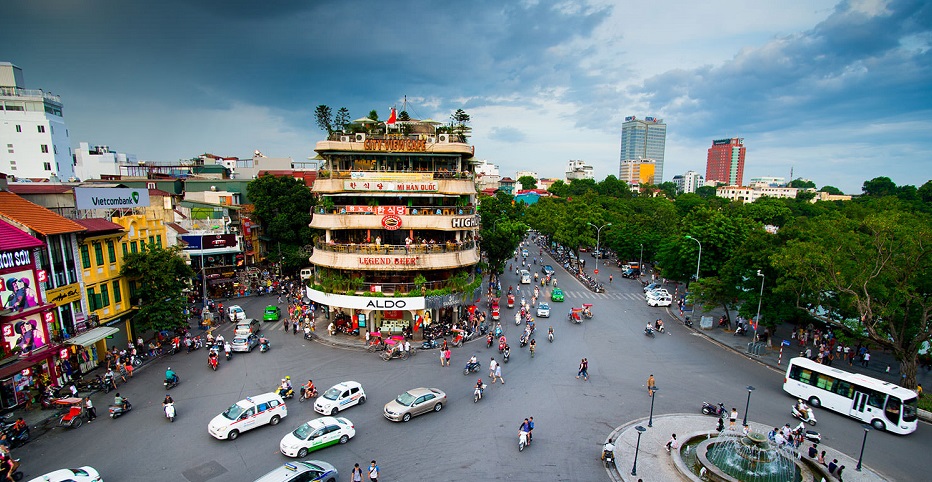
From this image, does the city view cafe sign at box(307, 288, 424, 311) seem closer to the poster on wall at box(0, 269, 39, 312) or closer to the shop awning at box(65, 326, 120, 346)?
the shop awning at box(65, 326, 120, 346)

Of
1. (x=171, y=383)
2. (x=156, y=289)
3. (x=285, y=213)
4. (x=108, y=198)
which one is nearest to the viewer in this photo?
(x=171, y=383)

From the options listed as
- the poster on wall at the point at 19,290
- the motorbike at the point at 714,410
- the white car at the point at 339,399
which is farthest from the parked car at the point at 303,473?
the motorbike at the point at 714,410

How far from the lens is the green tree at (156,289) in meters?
28.9

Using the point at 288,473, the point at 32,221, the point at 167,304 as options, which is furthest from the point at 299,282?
the point at 288,473

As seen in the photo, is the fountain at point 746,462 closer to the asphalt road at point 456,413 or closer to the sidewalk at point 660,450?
the sidewalk at point 660,450

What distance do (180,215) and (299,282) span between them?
14.2 metres

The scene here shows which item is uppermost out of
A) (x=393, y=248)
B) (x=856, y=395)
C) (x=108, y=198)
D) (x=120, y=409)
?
(x=108, y=198)

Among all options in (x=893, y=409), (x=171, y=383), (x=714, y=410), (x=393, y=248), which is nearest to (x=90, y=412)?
(x=171, y=383)

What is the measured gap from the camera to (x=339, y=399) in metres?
21.2

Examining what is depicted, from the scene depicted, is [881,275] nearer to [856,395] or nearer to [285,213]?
[856,395]

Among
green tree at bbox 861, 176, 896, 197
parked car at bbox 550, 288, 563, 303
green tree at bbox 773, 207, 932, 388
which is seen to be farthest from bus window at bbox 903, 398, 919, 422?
green tree at bbox 861, 176, 896, 197

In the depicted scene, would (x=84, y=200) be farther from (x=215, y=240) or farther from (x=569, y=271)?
(x=569, y=271)

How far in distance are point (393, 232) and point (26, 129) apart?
60.1m

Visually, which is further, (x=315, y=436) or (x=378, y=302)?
(x=378, y=302)
